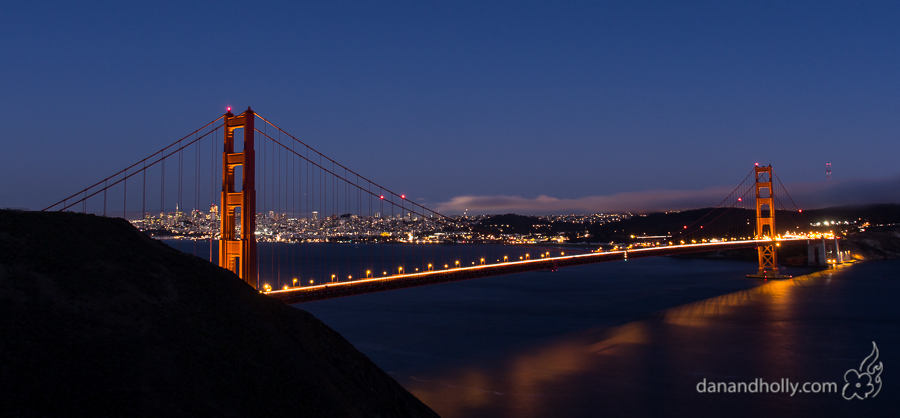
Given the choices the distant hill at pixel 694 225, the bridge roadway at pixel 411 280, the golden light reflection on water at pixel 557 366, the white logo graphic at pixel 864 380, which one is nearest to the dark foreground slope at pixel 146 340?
the golden light reflection on water at pixel 557 366

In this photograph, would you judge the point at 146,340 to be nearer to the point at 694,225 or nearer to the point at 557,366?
the point at 557,366

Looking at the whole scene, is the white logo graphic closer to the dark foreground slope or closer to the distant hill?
the dark foreground slope

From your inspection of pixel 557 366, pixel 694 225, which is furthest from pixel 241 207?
pixel 694 225

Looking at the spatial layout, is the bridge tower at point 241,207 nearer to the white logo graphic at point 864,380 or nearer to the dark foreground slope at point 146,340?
the dark foreground slope at point 146,340

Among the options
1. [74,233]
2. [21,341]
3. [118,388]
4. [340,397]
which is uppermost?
[74,233]

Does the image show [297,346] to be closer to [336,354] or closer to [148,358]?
[336,354]

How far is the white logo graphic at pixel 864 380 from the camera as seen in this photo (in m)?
17.7

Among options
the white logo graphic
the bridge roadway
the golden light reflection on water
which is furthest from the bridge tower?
the white logo graphic

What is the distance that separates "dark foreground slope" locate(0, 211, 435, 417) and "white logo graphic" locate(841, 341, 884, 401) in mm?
15583

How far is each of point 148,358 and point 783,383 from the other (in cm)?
2046

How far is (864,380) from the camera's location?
19.3 meters

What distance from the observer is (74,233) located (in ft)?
33.2

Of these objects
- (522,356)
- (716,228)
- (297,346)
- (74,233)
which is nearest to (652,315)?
(522,356)

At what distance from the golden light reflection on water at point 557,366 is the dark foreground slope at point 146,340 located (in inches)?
203
